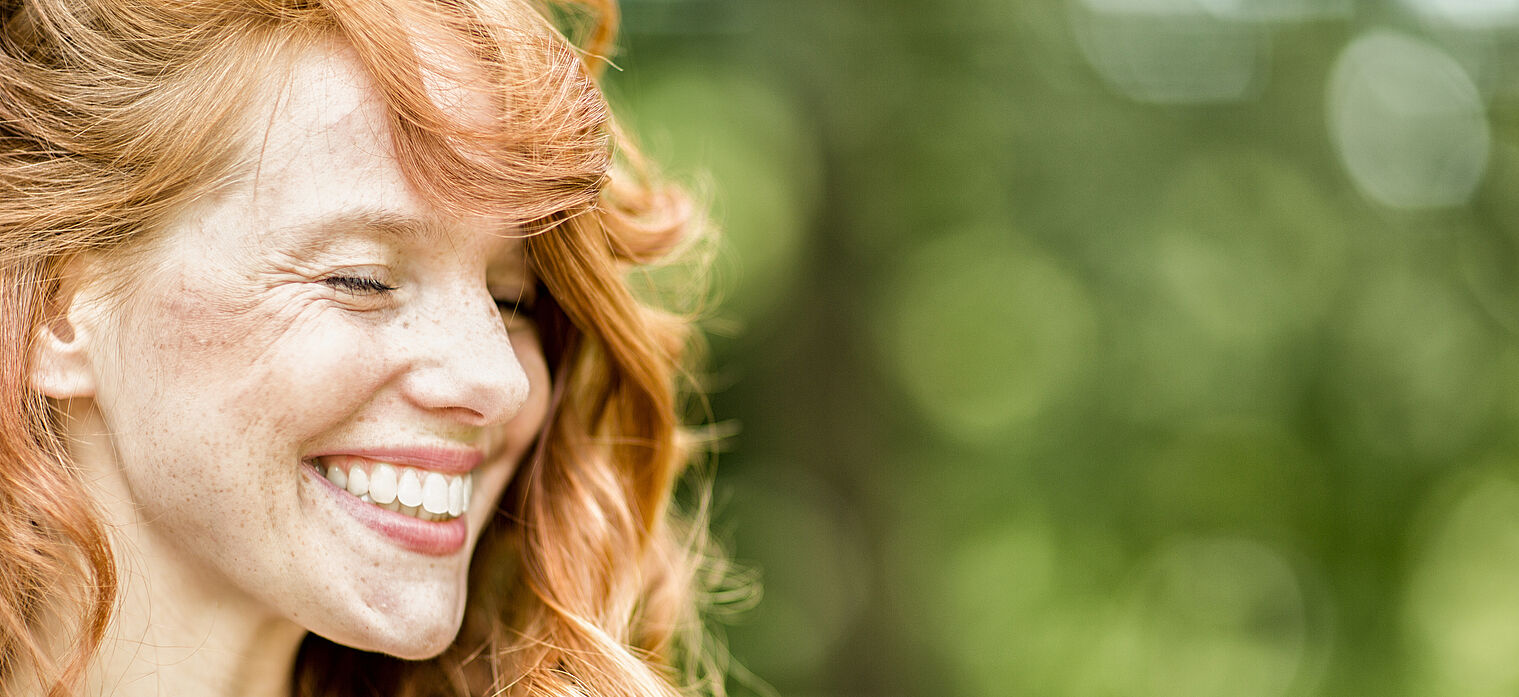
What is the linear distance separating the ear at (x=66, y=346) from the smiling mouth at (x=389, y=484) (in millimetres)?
224

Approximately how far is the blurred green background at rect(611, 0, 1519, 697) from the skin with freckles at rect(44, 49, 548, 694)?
8.09ft

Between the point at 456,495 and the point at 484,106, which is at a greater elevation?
the point at 484,106

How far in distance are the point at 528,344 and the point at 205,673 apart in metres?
0.47

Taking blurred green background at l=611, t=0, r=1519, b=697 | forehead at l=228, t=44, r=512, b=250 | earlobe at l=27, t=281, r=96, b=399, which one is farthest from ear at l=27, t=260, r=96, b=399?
blurred green background at l=611, t=0, r=1519, b=697

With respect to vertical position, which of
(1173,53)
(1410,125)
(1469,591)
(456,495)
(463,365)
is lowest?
(1469,591)

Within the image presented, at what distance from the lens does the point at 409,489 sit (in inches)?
43.7

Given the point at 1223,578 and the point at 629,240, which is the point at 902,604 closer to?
the point at 1223,578

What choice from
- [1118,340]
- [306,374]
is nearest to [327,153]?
[306,374]

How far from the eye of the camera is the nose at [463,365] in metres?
1.08

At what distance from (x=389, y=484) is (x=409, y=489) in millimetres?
20

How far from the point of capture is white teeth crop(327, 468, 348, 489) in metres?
1.10

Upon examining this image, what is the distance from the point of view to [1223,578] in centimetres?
378

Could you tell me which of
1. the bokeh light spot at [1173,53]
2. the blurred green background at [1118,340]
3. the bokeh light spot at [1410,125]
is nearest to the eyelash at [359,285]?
the blurred green background at [1118,340]

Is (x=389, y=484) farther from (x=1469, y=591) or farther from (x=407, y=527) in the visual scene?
(x=1469, y=591)
